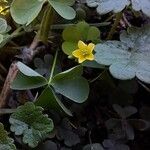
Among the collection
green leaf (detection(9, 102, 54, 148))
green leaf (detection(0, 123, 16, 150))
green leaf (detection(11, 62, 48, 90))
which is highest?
green leaf (detection(11, 62, 48, 90))

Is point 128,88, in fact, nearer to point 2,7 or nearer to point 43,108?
point 43,108

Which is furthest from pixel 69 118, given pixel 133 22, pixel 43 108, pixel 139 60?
pixel 133 22

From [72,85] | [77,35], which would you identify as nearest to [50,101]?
[72,85]

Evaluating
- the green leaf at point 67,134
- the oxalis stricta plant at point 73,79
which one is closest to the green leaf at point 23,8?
the oxalis stricta plant at point 73,79

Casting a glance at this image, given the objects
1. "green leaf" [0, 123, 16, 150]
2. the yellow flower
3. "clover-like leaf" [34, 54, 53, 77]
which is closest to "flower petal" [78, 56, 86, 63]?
the yellow flower

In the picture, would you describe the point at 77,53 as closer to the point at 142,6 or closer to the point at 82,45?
the point at 82,45

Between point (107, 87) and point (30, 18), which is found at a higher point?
point (30, 18)

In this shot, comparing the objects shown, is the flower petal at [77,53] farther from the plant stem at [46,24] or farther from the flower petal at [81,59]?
the plant stem at [46,24]

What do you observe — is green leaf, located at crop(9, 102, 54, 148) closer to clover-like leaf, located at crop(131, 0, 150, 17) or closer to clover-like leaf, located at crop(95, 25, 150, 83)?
clover-like leaf, located at crop(95, 25, 150, 83)
